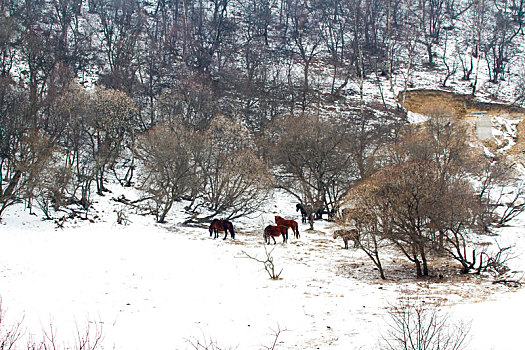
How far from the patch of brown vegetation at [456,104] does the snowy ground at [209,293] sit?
97.5ft

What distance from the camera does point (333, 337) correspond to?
6.91 meters

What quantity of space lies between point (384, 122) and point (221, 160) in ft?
73.9

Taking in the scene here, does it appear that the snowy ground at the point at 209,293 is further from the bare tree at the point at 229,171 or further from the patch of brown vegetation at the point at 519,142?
the patch of brown vegetation at the point at 519,142

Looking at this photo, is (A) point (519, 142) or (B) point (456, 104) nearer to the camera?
(A) point (519, 142)

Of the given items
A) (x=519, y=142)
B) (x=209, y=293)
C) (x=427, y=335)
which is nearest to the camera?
(x=427, y=335)

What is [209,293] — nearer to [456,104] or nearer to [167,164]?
[167,164]

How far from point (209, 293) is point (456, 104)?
150 feet

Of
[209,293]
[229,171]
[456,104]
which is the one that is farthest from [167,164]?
[456,104]

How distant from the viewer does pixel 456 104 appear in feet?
150

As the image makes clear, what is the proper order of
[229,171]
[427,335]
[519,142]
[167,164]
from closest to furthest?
[427,335]
[167,164]
[229,171]
[519,142]

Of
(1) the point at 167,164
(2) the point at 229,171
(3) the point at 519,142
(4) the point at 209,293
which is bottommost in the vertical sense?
(4) the point at 209,293

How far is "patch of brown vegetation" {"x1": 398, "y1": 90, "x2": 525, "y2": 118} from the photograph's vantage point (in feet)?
144

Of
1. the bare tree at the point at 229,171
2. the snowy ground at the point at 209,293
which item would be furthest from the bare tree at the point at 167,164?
the snowy ground at the point at 209,293

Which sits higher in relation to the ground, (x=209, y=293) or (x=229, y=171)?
(x=229, y=171)
